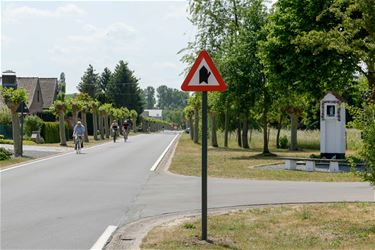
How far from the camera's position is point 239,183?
16.6m

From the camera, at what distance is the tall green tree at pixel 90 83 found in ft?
423

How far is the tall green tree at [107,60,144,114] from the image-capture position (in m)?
118

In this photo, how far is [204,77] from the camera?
8672 millimetres

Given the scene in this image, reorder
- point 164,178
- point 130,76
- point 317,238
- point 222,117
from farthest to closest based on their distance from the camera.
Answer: point 130,76
point 222,117
point 164,178
point 317,238

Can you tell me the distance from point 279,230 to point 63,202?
4988mm

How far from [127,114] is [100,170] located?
68.3 metres

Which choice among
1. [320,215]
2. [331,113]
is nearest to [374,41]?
[320,215]

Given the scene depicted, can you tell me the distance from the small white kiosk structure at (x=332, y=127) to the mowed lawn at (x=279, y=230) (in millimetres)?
13481

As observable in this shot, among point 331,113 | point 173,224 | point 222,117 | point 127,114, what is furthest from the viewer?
point 127,114

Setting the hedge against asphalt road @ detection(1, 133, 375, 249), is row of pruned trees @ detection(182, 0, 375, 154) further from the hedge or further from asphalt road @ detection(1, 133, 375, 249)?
the hedge

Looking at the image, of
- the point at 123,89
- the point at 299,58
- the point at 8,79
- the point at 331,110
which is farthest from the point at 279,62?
the point at 123,89

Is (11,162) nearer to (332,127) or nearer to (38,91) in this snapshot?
(332,127)

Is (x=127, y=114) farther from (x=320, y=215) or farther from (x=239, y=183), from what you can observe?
(x=320, y=215)

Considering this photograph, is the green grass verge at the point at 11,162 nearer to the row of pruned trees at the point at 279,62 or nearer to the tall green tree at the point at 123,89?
the row of pruned trees at the point at 279,62
